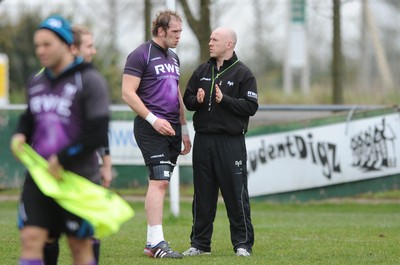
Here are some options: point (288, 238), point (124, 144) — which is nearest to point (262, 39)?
point (124, 144)

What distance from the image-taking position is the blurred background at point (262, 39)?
28234 mm

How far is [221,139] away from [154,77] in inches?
33.3

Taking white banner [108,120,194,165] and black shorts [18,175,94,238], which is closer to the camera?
black shorts [18,175,94,238]

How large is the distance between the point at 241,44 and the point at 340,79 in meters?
11.9

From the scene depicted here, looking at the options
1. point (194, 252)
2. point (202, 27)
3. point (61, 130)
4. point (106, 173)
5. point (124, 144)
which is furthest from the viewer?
point (202, 27)

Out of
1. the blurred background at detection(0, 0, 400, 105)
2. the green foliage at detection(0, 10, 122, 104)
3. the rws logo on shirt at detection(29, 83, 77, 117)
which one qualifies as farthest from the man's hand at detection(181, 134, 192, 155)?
the green foliage at detection(0, 10, 122, 104)

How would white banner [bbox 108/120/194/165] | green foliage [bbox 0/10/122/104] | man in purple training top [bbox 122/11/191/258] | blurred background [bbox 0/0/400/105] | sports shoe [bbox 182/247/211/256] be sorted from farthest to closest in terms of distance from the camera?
green foliage [bbox 0/10/122/104]
blurred background [bbox 0/0/400/105]
white banner [bbox 108/120/194/165]
sports shoe [bbox 182/247/211/256]
man in purple training top [bbox 122/11/191/258]

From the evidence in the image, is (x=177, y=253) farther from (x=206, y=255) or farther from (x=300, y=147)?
(x=300, y=147)

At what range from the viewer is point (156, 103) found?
8867 mm

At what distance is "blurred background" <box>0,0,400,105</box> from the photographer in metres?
28.2

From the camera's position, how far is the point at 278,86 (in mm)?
35125

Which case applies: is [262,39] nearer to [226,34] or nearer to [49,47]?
[226,34]

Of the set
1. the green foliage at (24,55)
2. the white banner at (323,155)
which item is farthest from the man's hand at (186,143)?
the green foliage at (24,55)

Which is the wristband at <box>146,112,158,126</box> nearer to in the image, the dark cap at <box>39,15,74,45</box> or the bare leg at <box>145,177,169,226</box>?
the bare leg at <box>145,177,169,226</box>
